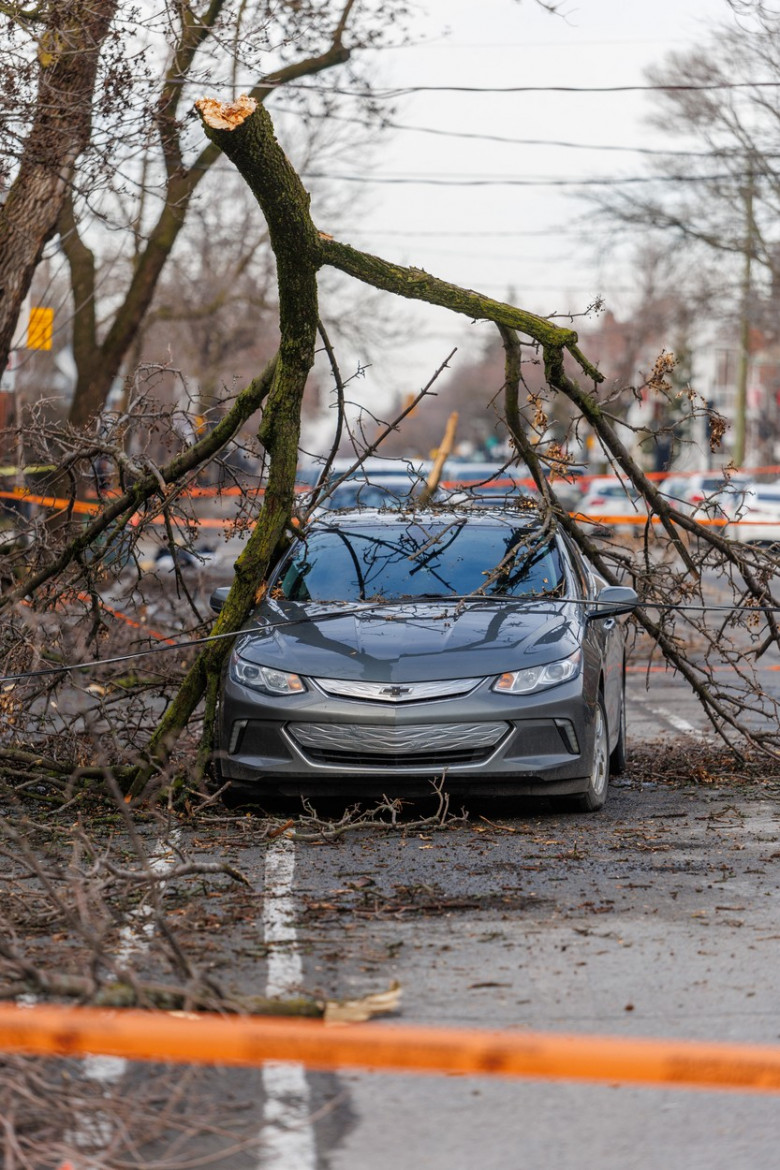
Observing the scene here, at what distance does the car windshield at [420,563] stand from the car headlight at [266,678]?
821 millimetres

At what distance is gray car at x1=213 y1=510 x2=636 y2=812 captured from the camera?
7.62 metres

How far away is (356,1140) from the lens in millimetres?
3758

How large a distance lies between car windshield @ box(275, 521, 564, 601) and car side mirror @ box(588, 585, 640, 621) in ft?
0.87

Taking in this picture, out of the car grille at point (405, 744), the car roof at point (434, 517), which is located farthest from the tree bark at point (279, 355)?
the car grille at point (405, 744)

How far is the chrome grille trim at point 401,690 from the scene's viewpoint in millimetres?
7629

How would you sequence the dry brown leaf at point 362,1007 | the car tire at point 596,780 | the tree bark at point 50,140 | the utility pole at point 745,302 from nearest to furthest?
the dry brown leaf at point 362,1007, the car tire at point 596,780, the tree bark at point 50,140, the utility pole at point 745,302

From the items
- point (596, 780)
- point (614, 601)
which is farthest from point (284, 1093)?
point (614, 601)

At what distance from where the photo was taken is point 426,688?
767 centimetres

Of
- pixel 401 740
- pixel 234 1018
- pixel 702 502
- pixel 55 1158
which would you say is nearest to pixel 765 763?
pixel 702 502

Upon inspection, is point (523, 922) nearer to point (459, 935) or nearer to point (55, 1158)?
point (459, 935)

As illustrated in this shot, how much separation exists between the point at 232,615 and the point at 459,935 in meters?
3.26

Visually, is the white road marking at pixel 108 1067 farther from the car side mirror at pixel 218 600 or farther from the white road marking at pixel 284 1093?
the car side mirror at pixel 218 600

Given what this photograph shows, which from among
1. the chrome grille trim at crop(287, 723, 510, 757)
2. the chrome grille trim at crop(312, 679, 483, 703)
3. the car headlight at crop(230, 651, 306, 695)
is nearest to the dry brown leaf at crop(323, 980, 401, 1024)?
the chrome grille trim at crop(287, 723, 510, 757)

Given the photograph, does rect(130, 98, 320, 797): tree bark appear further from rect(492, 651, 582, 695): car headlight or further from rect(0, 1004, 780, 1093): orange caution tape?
rect(0, 1004, 780, 1093): orange caution tape
